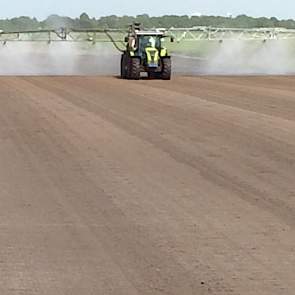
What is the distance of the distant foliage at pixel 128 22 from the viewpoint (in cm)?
9200

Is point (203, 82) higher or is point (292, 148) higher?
point (292, 148)

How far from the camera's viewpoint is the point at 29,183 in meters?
12.6

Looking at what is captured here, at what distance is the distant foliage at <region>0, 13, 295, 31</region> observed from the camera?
302 ft

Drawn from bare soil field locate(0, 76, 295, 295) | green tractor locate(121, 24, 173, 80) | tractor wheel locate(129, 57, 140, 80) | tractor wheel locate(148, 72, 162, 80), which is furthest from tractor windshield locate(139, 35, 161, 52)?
bare soil field locate(0, 76, 295, 295)

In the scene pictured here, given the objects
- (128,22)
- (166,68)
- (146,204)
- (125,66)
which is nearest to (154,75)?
(125,66)

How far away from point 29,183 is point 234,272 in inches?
206

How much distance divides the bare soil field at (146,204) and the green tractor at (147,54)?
19.0 meters

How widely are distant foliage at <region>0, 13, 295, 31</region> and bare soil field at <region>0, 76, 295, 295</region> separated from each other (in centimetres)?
6772

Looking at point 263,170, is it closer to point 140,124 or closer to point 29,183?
point 29,183

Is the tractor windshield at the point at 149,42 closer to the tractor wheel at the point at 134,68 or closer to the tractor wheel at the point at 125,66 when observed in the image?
the tractor wheel at the point at 134,68

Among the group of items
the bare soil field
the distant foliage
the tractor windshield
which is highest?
the bare soil field

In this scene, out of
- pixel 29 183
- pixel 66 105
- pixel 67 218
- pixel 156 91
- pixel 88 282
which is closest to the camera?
pixel 88 282

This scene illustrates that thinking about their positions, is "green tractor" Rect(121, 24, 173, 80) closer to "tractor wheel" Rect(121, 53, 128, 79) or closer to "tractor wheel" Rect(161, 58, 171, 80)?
"tractor wheel" Rect(161, 58, 171, 80)

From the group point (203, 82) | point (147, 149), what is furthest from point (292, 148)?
point (203, 82)
